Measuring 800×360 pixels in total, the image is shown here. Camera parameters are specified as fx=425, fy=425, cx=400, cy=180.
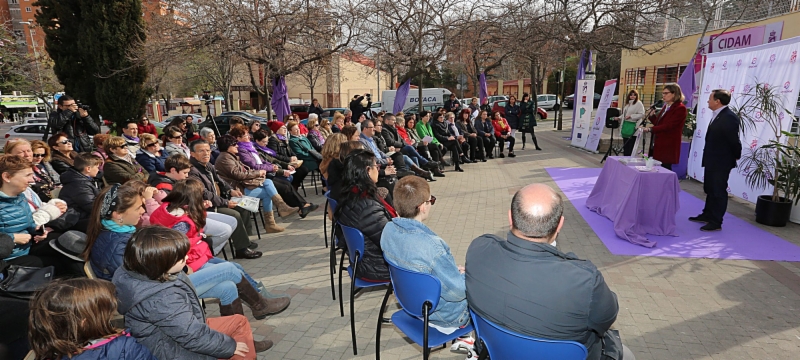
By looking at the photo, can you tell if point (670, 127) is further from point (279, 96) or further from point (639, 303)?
point (279, 96)

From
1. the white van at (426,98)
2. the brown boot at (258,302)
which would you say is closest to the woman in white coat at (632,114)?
the brown boot at (258,302)

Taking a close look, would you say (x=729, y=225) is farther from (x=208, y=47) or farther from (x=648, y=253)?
(x=208, y=47)

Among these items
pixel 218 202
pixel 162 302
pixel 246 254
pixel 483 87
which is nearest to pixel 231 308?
pixel 162 302

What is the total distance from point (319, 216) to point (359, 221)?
3.63 meters

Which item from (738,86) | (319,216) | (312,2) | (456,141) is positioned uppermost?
(312,2)

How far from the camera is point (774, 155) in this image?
19.9ft

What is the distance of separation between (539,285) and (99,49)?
43.6 feet

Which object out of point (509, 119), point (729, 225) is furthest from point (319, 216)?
point (509, 119)

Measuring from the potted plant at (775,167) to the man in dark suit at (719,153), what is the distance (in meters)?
0.53

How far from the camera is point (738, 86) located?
7156 millimetres

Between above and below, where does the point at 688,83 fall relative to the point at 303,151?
above

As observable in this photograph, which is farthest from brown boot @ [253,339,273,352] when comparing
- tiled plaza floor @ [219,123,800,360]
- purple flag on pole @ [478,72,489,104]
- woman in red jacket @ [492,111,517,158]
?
purple flag on pole @ [478,72,489,104]

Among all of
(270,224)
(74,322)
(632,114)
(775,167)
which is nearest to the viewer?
(74,322)

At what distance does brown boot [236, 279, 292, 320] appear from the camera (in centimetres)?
353
